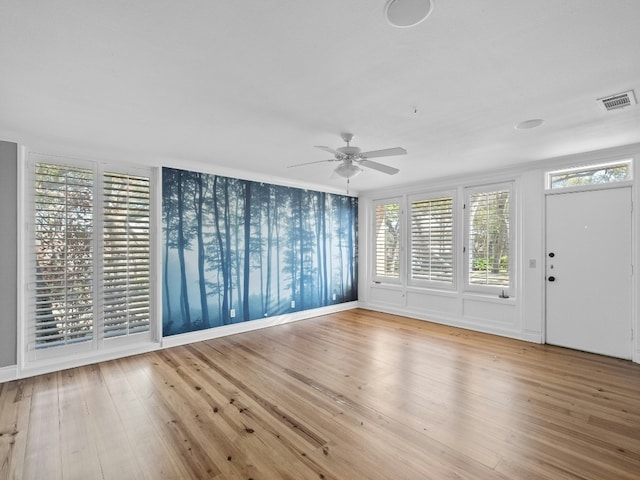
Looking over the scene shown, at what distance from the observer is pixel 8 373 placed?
3346 mm

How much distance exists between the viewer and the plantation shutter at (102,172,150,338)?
13.1 ft

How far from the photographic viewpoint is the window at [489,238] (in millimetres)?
4992

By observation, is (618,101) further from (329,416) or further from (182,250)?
(182,250)

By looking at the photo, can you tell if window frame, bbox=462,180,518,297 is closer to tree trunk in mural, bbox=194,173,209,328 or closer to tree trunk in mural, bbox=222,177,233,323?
tree trunk in mural, bbox=222,177,233,323

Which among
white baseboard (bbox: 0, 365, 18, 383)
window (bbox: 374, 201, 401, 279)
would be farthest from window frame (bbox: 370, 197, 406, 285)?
white baseboard (bbox: 0, 365, 18, 383)

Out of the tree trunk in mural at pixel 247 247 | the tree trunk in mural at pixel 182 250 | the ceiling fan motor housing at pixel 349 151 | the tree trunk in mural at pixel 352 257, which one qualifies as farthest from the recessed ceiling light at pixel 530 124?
the tree trunk in mural at pixel 182 250

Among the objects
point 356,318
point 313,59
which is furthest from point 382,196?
point 313,59

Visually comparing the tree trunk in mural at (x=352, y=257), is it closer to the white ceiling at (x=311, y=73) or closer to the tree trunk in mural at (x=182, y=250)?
the white ceiling at (x=311, y=73)

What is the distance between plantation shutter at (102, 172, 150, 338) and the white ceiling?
0.71m

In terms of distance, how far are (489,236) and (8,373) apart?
656cm

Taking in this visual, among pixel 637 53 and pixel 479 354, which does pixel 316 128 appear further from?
pixel 479 354

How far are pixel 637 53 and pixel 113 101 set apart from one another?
3.69 meters

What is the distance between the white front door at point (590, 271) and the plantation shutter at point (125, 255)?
5.73 m

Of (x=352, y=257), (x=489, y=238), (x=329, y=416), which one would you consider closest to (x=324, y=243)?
(x=352, y=257)
